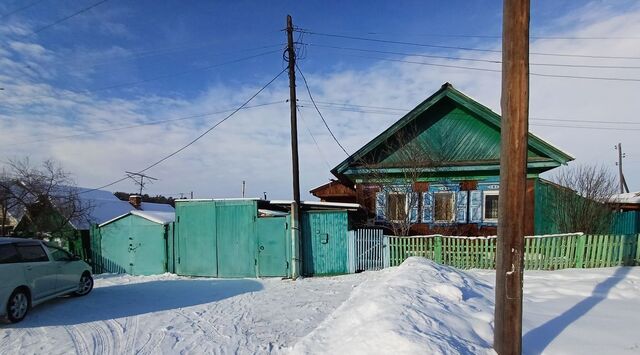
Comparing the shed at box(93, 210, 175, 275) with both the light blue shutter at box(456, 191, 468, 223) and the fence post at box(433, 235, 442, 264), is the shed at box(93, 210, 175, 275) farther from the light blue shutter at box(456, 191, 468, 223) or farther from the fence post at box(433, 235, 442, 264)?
the light blue shutter at box(456, 191, 468, 223)

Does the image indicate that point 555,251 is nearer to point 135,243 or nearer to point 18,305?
point 18,305

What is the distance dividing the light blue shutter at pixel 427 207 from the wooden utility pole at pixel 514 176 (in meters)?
11.3

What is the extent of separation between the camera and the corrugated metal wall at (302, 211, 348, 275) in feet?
44.0

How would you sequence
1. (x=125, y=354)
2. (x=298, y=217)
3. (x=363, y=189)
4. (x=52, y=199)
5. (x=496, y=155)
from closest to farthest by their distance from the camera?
(x=125, y=354)
(x=298, y=217)
(x=496, y=155)
(x=363, y=189)
(x=52, y=199)

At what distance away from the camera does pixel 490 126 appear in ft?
48.4

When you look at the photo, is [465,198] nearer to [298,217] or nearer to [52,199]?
[298,217]

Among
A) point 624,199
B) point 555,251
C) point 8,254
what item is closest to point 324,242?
point 555,251

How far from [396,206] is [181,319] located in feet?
29.7

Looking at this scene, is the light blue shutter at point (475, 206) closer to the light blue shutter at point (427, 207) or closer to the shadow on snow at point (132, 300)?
the light blue shutter at point (427, 207)

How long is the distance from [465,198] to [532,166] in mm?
2498

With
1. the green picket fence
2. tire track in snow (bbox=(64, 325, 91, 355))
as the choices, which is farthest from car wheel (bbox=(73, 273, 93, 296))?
the green picket fence

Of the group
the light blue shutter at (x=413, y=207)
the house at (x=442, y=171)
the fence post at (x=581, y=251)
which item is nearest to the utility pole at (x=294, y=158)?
the house at (x=442, y=171)

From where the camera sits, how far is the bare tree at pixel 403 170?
1467 centimetres

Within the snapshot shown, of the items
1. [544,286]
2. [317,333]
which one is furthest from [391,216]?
[317,333]
